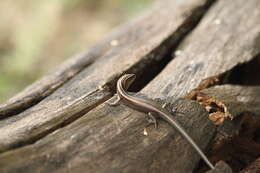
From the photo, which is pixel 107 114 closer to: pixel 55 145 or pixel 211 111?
pixel 55 145

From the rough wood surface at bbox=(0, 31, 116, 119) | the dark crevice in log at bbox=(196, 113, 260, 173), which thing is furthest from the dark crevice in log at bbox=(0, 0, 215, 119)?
the dark crevice in log at bbox=(196, 113, 260, 173)

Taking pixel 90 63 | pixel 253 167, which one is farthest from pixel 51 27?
pixel 253 167

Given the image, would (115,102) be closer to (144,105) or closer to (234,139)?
(144,105)

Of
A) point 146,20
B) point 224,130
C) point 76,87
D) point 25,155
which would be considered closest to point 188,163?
point 224,130

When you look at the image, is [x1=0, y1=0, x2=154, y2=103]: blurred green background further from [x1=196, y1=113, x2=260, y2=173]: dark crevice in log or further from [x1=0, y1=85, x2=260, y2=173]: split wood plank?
[x1=196, y1=113, x2=260, y2=173]: dark crevice in log

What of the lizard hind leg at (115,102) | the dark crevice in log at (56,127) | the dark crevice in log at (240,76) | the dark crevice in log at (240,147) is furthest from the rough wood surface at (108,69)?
the dark crevice in log at (240,147)
